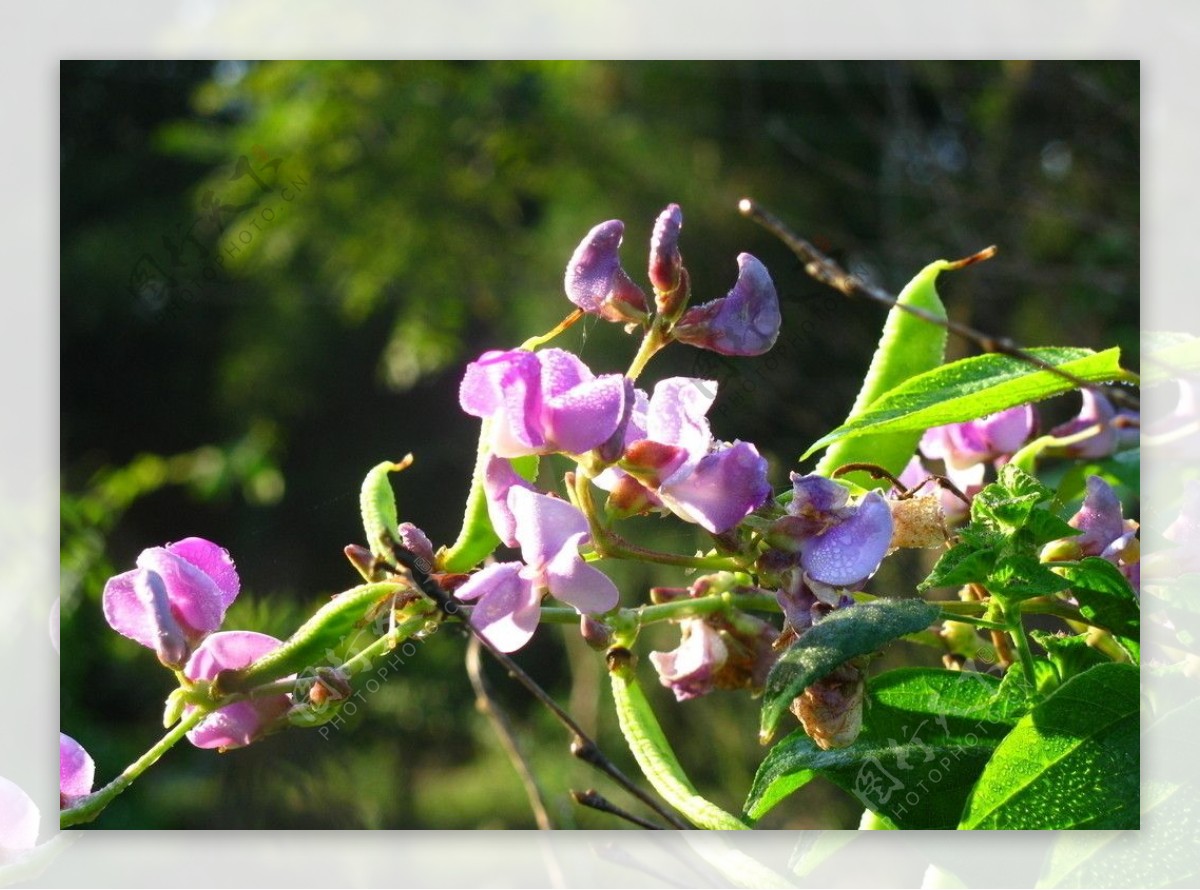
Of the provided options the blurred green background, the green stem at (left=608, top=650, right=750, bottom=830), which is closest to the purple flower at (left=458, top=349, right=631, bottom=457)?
the green stem at (left=608, top=650, right=750, bottom=830)

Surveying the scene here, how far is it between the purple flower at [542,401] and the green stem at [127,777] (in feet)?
0.48

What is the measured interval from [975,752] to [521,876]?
17.6 inches

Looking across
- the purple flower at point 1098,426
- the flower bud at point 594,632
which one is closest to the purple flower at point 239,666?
the flower bud at point 594,632

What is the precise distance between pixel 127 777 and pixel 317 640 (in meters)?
0.09

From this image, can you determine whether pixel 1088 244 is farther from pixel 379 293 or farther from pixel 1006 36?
pixel 379 293

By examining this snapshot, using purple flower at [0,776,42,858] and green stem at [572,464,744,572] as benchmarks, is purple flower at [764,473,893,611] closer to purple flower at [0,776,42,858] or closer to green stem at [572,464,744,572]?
green stem at [572,464,744,572]

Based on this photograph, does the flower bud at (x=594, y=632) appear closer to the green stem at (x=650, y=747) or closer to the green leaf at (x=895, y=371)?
the green stem at (x=650, y=747)

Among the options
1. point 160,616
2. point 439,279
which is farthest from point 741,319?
point 439,279

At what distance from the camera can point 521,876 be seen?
85 centimetres

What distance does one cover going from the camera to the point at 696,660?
1.69 ft

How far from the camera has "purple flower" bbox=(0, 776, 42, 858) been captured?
1.75 feet

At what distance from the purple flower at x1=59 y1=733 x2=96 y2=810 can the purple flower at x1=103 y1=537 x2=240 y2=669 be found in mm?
68

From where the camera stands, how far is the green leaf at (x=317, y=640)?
0.44 m

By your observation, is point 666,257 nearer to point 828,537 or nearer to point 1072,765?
point 828,537
